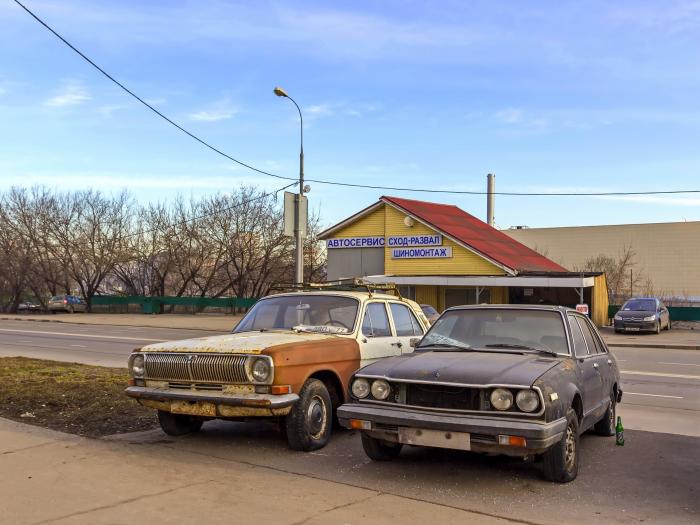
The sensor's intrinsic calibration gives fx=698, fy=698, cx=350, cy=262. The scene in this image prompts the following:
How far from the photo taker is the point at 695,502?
5.38 m

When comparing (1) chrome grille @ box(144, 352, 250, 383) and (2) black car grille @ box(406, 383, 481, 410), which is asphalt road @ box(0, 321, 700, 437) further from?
(1) chrome grille @ box(144, 352, 250, 383)

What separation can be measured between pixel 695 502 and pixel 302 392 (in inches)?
136

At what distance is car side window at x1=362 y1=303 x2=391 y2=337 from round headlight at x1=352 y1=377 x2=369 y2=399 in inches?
70.8

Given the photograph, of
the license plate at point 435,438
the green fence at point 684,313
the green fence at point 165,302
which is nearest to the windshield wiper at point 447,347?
the license plate at point 435,438

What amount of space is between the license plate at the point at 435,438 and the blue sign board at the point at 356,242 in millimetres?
32485

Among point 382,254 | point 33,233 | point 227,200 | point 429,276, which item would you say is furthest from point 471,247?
point 33,233

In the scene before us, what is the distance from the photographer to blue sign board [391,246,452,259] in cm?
3606

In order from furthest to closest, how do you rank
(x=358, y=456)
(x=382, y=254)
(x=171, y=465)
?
1. (x=382, y=254)
2. (x=358, y=456)
3. (x=171, y=465)

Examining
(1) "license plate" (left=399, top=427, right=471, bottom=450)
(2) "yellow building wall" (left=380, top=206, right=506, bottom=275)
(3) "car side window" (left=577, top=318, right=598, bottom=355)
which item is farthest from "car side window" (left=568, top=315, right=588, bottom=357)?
(2) "yellow building wall" (left=380, top=206, right=506, bottom=275)

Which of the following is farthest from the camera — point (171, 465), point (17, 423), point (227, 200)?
point (227, 200)

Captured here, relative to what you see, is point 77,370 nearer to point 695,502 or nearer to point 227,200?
point 695,502

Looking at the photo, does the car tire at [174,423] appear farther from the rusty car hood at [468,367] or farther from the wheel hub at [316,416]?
the rusty car hood at [468,367]

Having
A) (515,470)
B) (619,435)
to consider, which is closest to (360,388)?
(515,470)

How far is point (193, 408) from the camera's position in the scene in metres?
6.67
